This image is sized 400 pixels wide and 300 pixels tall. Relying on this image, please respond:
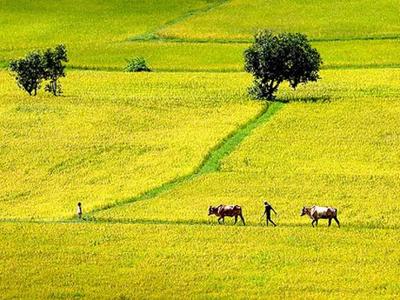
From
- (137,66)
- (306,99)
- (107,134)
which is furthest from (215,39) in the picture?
(107,134)

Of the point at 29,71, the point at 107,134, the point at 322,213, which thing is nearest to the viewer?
the point at 322,213

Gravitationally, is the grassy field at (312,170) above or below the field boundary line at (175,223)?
above

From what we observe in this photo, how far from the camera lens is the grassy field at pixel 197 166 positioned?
46.6 meters

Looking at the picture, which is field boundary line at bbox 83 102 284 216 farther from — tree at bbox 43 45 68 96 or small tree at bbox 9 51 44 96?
small tree at bbox 9 51 44 96

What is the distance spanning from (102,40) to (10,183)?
5066 centimetres

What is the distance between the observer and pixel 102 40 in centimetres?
11300

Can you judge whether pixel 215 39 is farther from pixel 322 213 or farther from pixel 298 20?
pixel 322 213

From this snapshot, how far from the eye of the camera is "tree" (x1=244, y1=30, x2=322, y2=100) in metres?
86.1

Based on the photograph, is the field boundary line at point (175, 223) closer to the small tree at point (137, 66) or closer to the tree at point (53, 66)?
the tree at point (53, 66)

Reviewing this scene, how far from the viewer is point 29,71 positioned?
296 ft

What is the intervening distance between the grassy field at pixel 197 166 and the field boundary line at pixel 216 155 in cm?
14

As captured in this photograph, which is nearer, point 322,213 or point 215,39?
point 322,213

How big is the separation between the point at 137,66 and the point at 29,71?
502 inches

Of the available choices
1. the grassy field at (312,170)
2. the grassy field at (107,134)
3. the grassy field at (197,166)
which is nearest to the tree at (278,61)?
the grassy field at (197,166)
